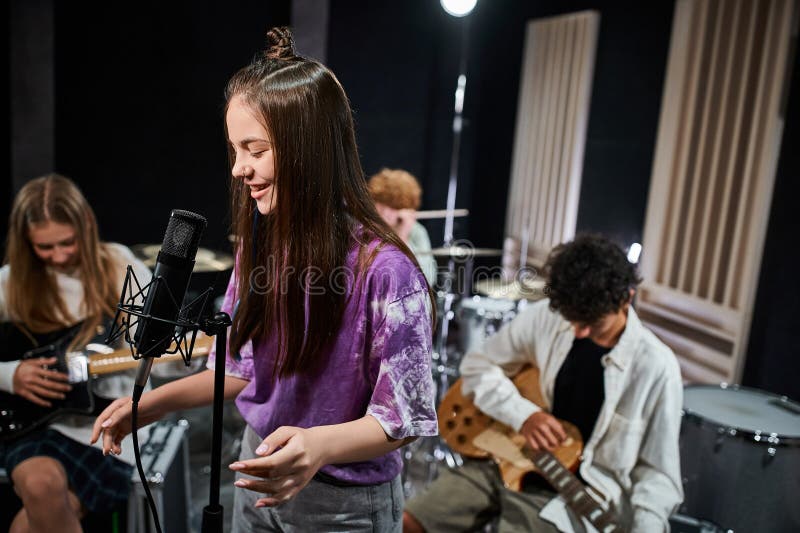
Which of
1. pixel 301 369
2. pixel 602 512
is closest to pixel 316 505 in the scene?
pixel 301 369

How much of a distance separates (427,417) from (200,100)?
447 cm

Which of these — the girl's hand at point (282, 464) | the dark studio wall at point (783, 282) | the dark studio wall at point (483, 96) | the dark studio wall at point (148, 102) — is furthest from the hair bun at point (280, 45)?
the dark studio wall at point (148, 102)

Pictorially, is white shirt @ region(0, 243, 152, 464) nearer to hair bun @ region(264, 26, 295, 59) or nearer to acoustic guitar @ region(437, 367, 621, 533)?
acoustic guitar @ region(437, 367, 621, 533)

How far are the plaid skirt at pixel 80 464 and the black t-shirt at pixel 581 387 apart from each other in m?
1.49

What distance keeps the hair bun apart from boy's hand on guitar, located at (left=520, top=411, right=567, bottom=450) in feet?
5.06

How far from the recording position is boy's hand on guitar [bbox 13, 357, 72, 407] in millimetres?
2221

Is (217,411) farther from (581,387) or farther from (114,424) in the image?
(581,387)

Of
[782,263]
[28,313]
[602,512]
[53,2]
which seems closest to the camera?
[602,512]

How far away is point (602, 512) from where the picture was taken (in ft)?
6.73

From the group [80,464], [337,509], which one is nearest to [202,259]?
[80,464]

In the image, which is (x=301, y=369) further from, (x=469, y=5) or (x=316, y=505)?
(x=469, y=5)

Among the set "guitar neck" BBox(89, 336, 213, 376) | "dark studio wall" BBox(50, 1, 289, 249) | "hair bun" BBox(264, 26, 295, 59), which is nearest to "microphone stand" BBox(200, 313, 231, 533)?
"hair bun" BBox(264, 26, 295, 59)

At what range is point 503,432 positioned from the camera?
245 cm

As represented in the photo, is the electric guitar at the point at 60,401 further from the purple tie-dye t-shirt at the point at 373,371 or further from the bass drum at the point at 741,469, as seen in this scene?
the bass drum at the point at 741,469
